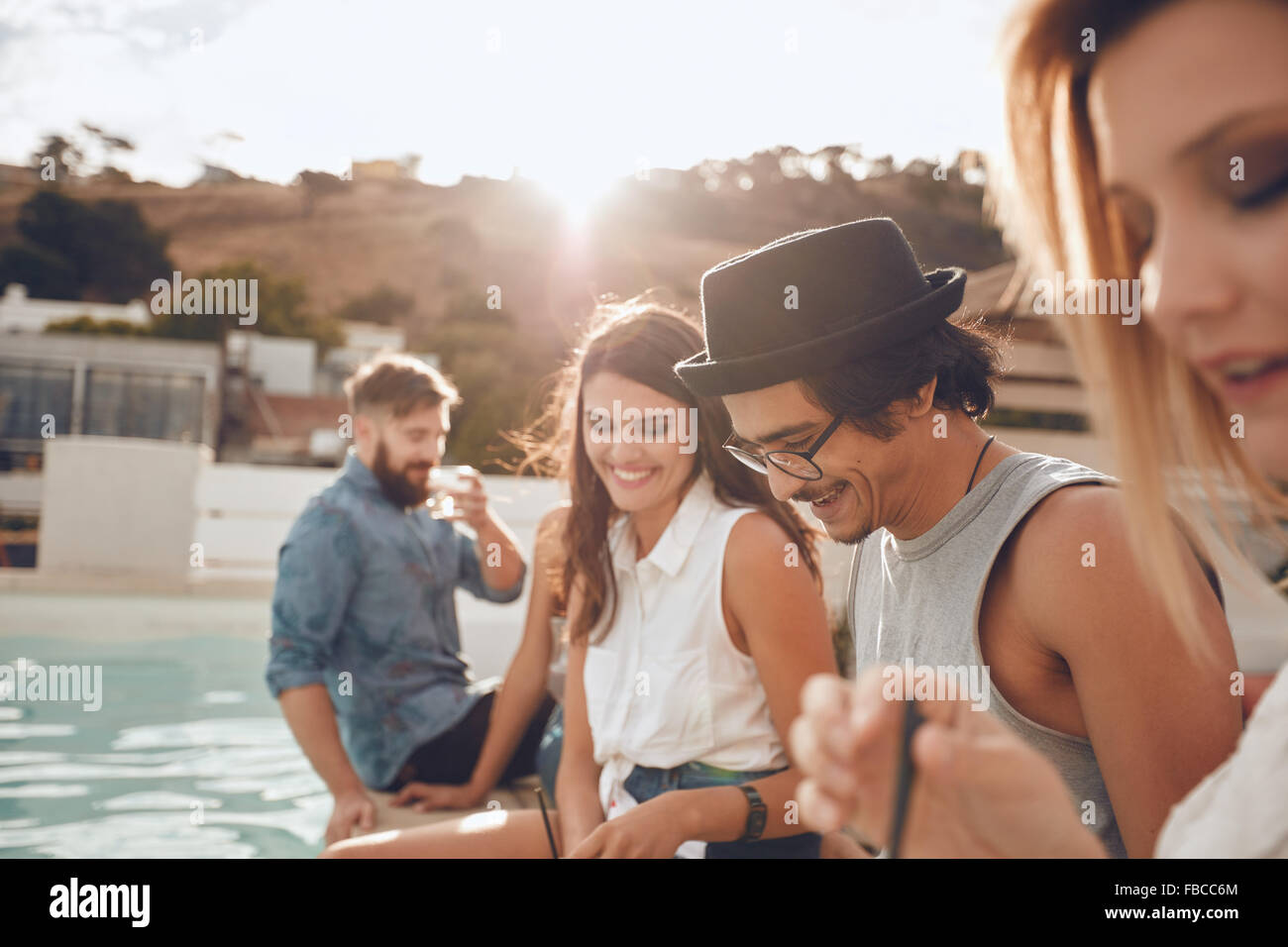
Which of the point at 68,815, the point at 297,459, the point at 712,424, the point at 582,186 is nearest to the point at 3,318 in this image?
the point at 297,459

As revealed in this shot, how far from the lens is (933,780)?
2.26 ft

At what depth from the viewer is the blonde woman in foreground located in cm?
65

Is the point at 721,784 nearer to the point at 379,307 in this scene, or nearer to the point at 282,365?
the point at 282,365

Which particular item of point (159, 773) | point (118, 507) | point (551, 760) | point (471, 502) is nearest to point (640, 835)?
point (551, 760)

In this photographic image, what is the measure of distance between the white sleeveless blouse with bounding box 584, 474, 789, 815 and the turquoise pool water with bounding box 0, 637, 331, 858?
235cm

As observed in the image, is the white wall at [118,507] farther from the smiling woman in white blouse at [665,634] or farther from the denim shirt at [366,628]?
the smiling woman in white blouse at [665,634]

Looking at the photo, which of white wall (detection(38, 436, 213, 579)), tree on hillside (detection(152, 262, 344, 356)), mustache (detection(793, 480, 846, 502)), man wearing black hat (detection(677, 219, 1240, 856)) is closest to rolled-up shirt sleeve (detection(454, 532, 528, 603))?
man wearing black hat (detection(677, 219, 1240, 856))

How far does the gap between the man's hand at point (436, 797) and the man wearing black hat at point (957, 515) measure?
1.77 m

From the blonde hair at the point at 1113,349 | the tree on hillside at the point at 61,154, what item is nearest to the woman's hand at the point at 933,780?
the blonde hair at the point at 1113,349

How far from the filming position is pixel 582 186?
56344 mm

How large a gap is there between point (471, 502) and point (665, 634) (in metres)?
1.49

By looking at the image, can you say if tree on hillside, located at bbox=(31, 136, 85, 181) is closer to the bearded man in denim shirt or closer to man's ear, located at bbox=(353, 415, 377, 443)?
man's ear, located at bbox=(353, 415, 377, 443)

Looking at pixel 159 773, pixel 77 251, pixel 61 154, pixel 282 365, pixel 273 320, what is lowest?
pixel 159 773
